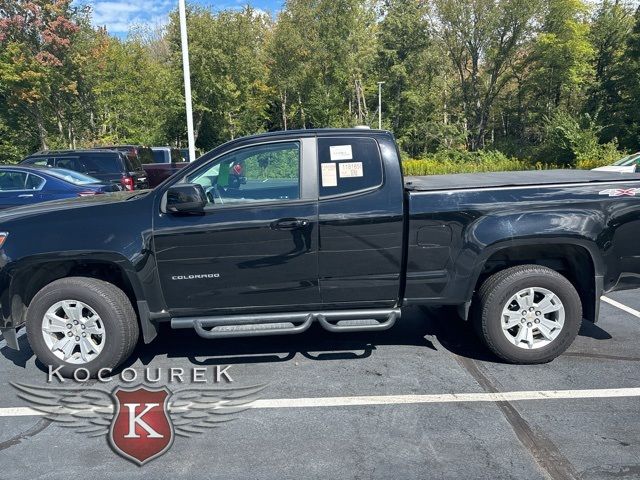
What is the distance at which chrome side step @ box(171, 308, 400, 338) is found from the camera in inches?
160

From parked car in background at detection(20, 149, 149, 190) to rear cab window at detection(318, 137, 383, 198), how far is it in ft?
31.4

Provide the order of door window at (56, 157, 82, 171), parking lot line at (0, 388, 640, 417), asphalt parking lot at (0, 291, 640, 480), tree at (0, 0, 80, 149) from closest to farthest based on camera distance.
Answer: asphalt parking lot at (0, 291, 640, 480), parking lot line at (0, 388, 640, 417), door window at (56, 157, 82, 171), tree at (0, 0, 80, 149)

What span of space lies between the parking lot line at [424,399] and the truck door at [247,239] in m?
0.77

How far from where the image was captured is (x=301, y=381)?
4148 mm

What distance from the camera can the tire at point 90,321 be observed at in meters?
4.06

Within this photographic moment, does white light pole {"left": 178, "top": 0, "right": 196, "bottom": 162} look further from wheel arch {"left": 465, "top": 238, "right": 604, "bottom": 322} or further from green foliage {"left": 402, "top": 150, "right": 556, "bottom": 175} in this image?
green foliage {"left": 402, "top": 150, "right": 556, "bottom": 175}

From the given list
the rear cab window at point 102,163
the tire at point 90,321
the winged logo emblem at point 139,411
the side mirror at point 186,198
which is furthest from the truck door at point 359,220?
the rear cab window at point 102,163

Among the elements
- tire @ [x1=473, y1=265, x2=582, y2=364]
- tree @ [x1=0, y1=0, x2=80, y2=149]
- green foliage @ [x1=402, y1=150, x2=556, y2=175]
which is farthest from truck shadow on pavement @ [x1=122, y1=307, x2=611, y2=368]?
tree @ [x1=0, y1=0, x2=80, y2=149]

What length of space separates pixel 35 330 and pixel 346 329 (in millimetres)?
2481

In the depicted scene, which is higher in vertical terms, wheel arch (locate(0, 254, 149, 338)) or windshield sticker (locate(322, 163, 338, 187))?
windshield sticker (locate(322, 163, 338, 187))

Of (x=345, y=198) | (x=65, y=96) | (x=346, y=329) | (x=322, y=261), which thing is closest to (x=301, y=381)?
(x=346, y=329)

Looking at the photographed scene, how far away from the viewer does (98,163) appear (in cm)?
1280

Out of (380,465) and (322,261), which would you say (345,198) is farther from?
(380,465)

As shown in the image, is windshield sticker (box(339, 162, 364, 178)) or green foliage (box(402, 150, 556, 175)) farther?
green foliage (box(402, 150, 556, 175))
